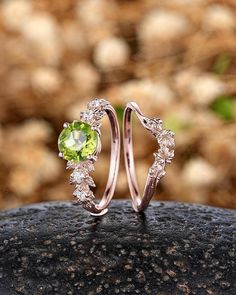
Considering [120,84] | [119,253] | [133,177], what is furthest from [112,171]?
[120,84]

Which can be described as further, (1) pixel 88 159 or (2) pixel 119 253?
(1) pixel 88 159

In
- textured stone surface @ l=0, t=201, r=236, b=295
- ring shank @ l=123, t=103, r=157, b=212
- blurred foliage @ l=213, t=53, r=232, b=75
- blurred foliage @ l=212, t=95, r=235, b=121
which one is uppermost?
blurred foliage @ l=213, t=53, r=232, b=75

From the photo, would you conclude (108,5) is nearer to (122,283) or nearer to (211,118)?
(211,118)

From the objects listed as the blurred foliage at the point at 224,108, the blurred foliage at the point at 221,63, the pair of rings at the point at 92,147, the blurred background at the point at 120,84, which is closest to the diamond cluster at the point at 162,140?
the pair of rings at the point at 92,147

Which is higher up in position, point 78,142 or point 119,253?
point 78,142

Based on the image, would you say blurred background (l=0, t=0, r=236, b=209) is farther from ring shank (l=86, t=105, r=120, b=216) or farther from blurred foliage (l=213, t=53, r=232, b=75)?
ring shank (l=86, t=105, r=120, b=216)

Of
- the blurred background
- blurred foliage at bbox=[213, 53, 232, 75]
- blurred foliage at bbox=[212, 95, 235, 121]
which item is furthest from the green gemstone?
blurred foliage at bbox=[213, 53, 232, 75]

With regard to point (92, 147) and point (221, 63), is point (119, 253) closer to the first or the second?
point (92, 147)
